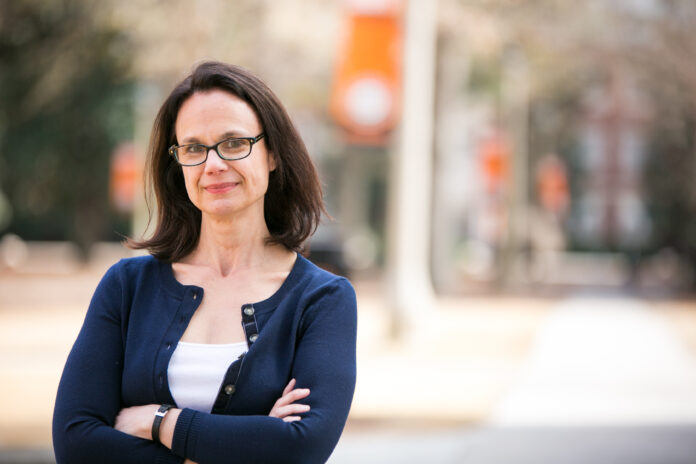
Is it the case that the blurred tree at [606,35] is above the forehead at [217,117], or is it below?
above

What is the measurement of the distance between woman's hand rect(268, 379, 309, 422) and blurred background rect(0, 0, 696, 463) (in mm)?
725

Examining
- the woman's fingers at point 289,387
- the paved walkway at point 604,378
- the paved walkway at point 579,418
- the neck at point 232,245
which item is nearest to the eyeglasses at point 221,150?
the neck at point 232,245

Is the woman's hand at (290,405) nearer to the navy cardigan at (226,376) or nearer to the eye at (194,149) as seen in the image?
the navy cardigan at (226,376)

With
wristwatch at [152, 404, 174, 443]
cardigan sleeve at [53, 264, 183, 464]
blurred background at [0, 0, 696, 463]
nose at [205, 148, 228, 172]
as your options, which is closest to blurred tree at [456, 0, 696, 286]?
blurred background at [0, 0, 696, 463]

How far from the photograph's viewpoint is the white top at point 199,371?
240 cm

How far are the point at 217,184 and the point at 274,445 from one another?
692 millimetres

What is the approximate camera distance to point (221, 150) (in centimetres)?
247

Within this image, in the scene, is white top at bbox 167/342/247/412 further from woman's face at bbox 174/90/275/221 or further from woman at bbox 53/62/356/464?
woman's face at bbox 174/90/275/221

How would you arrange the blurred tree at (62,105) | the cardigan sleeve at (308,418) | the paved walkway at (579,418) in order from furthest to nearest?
the blurred tree at (62,105) → the paved walkway at (579,418) → the cardigan sleeve at (308,418)

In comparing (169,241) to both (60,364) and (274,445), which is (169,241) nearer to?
(274,445)

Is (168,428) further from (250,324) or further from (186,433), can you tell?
(250,324)

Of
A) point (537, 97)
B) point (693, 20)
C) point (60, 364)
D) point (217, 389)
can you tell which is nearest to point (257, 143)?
point (217, 389)

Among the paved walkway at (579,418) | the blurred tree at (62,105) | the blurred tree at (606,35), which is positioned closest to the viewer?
the paved walkway at (579,418)

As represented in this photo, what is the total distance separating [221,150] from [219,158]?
3cm
